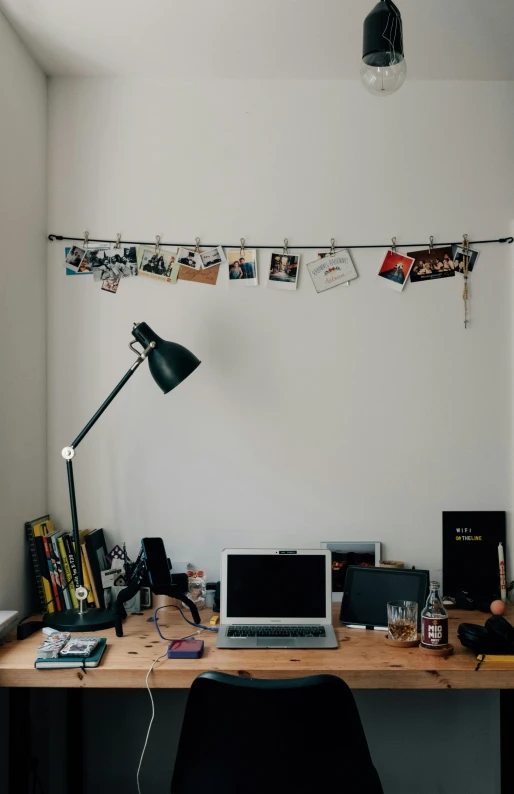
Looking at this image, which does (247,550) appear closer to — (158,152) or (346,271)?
(346,271)

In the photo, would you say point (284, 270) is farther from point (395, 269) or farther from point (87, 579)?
→ point (87, 579)

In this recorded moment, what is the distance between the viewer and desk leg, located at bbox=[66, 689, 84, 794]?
2189mm

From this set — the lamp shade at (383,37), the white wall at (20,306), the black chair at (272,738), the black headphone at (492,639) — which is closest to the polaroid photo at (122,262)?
the white wall at (20,306)

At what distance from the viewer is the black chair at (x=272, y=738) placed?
53.3 inches

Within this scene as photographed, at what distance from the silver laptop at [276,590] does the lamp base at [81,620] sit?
0.36 meters

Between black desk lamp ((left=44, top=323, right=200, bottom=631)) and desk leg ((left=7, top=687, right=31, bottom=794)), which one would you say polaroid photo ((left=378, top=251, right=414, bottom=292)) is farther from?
desk leg ((left=7, top=687, right=31, bottom=794))

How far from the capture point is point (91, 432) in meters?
2.38

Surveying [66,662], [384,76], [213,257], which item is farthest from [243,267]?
[66,662]

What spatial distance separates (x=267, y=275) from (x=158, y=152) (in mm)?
603

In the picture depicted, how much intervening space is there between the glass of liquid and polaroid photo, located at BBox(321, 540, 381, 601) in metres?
0.39

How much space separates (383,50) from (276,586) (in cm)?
151

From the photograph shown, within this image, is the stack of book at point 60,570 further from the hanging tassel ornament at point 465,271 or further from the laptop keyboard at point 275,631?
the hanging tassel ornament at point 465,271

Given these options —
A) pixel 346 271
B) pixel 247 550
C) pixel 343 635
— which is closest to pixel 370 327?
pixel 346 271

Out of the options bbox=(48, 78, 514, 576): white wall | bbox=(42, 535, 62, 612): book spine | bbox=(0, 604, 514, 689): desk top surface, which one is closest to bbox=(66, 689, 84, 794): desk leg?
bbox=(42, 535, 62, 612): book spine
